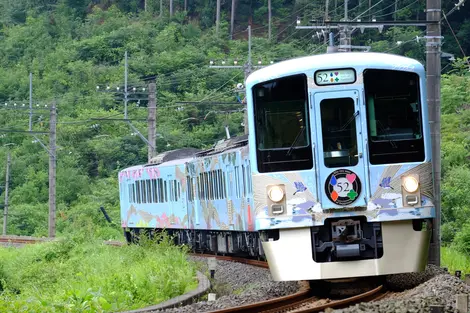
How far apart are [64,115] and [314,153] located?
44056mm

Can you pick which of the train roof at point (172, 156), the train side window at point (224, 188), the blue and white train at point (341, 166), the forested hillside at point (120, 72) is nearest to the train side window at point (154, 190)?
the train roof at point (172, 156)

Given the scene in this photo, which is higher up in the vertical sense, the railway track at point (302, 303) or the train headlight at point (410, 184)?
the train headlight at point (410, 184)

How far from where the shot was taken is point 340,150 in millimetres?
12109

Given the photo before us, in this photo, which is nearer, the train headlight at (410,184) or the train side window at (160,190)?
the train headlight at (410,184)

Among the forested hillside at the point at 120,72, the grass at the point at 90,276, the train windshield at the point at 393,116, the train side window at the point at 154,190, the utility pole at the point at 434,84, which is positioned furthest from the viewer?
the forested hillside at the point at 120,72

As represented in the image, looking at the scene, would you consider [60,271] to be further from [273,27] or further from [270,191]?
[273,27]

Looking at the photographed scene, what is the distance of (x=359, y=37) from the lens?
52.5 meters

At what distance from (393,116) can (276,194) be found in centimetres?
171

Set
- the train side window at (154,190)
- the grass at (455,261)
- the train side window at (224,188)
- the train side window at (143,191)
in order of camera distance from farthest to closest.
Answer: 1. the train side window at (143,191)
2. the train side window at (154,190)
3. the train side window at (224,188)
4. the grass at (455,261)

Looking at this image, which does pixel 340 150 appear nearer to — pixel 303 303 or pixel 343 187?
pixel 343 187

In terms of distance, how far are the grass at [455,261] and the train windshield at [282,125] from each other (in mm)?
5589

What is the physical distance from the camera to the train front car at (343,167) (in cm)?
1184

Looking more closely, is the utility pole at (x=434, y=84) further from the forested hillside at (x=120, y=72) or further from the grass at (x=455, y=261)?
the forested hillside at (x=120, y=72)

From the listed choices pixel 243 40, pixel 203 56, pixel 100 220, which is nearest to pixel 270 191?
pixel 100 220
